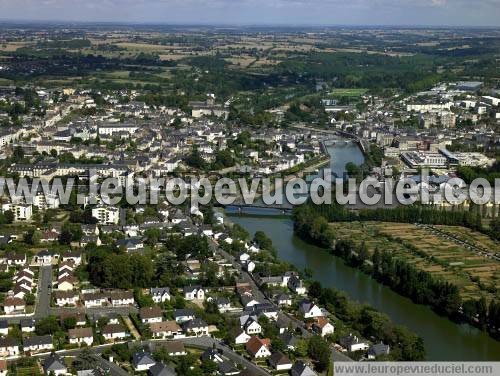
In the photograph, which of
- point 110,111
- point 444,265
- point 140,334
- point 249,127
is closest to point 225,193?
point 444,265

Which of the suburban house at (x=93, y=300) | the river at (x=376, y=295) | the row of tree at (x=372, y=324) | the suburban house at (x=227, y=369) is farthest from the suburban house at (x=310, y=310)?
the suburban house at (x=93, y=300)

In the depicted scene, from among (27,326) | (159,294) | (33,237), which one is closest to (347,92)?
(33,237)

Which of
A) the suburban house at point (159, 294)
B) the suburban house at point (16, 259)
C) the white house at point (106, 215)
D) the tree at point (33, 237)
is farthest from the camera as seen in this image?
the white house at point (106, 215)

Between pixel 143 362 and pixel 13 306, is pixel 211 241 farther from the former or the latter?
pixel 143 362

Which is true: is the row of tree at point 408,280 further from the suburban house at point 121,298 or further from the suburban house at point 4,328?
the suburban house at point 4,328

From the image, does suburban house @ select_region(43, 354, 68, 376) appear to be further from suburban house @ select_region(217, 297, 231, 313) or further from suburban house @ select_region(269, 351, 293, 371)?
suburban house @ select_region(217, 297, 231, 313)

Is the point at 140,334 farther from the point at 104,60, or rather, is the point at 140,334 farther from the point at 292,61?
the point at 292,61
